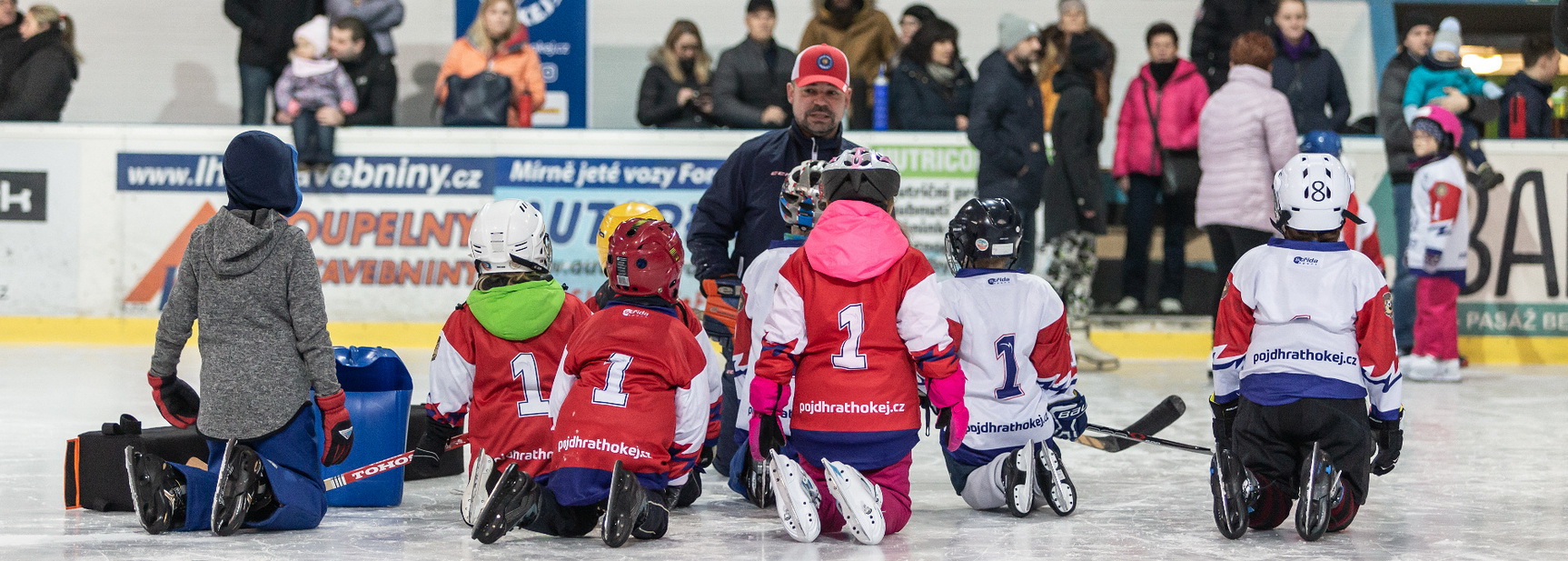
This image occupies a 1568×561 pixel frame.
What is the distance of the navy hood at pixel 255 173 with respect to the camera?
4562 millimetres

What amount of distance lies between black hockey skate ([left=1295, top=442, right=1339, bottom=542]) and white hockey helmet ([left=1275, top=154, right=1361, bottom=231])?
69 cm

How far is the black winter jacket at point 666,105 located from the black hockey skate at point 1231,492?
6.71 metres

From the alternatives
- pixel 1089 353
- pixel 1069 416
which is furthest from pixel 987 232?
pixel 1089 353

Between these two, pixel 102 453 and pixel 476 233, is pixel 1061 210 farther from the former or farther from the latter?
pixel 102 453

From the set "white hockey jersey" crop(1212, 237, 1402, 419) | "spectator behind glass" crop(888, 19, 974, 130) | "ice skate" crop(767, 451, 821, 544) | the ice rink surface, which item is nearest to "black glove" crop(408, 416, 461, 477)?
the ice rink surface

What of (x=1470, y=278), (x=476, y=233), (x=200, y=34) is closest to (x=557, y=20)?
(x=200, y=34)

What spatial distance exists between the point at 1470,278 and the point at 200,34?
11.2m

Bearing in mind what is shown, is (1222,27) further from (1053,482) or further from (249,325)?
(249,325)

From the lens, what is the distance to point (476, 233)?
478cm

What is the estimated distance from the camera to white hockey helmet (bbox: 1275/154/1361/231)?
4707mm

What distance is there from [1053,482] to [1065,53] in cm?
548

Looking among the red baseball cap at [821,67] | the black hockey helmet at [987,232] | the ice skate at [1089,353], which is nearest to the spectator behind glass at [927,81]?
the ice skate at [1089,353]

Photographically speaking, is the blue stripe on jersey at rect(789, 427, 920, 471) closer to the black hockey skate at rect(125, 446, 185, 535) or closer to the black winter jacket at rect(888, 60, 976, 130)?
the black hockey skate at rect(125, 446, 185, 535)

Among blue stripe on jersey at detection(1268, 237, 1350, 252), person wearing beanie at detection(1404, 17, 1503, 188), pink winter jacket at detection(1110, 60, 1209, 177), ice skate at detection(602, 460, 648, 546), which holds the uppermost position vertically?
person wearing beanie at detection(1404, 17, 1503, 188)
